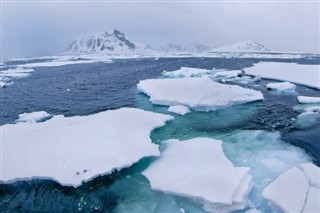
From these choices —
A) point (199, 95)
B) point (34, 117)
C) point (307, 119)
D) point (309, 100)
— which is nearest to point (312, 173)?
point (307, 119)

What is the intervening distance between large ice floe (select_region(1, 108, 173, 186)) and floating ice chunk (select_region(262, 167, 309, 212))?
455 cm

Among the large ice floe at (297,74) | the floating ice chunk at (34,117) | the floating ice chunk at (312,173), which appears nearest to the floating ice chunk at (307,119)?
the floating ice chunk at (312,173)

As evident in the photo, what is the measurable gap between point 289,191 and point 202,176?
9.07 feet

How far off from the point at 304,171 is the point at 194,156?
13.1 ft

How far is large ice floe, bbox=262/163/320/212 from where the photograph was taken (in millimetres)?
7812

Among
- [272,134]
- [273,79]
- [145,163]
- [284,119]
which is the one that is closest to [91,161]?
[145,163]

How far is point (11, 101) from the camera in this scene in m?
24.7

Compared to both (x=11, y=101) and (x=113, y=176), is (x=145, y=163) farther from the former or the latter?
(x=11, y=101)

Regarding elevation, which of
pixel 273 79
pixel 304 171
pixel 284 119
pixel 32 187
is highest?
pixel 273 79

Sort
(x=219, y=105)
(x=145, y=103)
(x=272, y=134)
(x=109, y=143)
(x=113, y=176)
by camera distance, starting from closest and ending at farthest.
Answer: (x=113, y=176) < (x=109, y=143) < (x=272, y=134) < (x=219, y=105) < (x=145, y=103)

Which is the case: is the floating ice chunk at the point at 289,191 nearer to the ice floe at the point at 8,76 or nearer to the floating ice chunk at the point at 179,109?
the floating ice chunk at the point at 179,109

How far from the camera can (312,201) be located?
791cm

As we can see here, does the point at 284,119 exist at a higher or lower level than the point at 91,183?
higher

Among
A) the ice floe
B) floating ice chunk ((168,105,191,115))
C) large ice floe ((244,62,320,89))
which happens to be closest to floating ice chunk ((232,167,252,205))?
floating ice chunk ((168,105,191,115))
